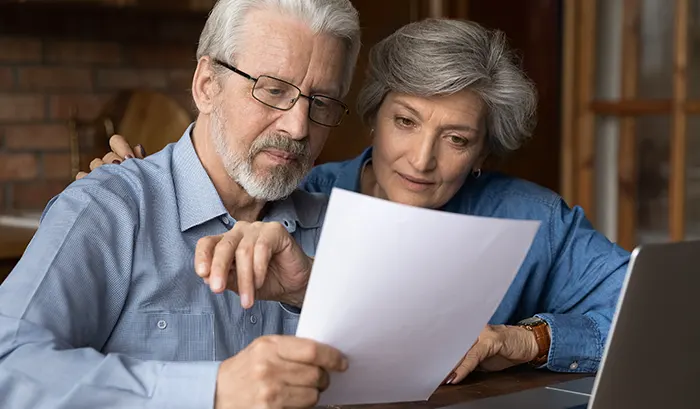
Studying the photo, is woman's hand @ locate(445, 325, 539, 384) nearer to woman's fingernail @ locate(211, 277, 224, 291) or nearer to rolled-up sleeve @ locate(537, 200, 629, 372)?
rolled-up sleeve @ locate(537, 200, 629, 372)

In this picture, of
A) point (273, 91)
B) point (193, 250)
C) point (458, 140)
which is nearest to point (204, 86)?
point (273, 91)

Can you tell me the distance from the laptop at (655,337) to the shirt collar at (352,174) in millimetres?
1032

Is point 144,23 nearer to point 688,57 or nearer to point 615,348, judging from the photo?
point 688,57

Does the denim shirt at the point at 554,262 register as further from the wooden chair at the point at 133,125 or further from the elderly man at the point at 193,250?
the wooden chair at the point at 133,125

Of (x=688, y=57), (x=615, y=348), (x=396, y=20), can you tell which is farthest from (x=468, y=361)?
(x=396, y=20)

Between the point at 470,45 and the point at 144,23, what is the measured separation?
2094mm

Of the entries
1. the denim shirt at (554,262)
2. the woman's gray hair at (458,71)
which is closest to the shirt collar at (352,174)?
the denim shirt at (554,262)

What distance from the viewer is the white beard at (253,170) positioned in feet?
5.14

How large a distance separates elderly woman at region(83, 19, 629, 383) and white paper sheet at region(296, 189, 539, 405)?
0.75 m

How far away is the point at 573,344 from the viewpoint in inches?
64.8

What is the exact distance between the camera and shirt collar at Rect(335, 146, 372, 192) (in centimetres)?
207

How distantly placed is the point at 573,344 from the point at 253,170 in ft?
2.03

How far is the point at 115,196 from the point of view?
1.43 meters

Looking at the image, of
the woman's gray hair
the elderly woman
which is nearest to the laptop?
the elderly woman
